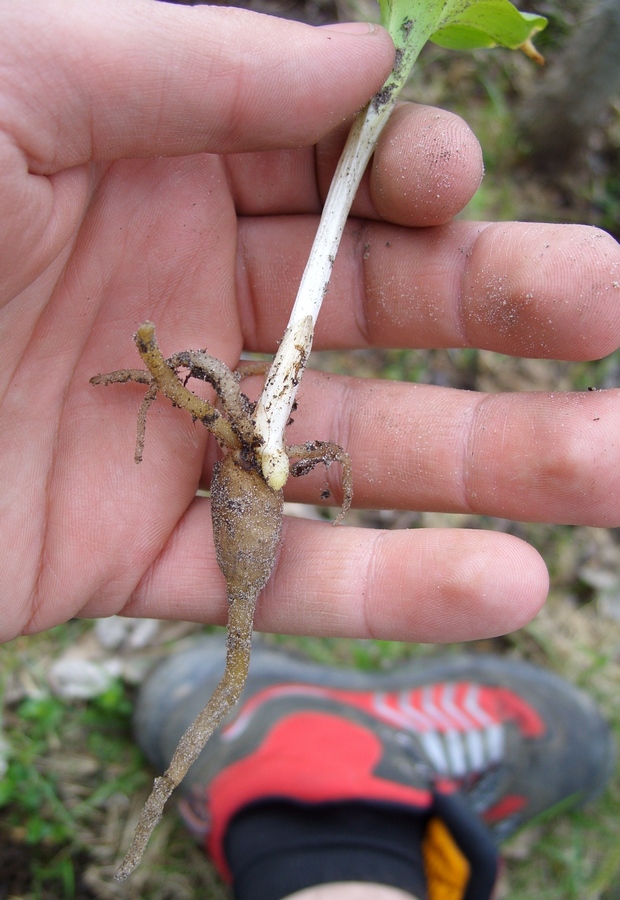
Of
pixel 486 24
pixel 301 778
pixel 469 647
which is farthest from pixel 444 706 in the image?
pixel 486 24

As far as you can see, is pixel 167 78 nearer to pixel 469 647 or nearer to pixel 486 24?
pixel 486 24

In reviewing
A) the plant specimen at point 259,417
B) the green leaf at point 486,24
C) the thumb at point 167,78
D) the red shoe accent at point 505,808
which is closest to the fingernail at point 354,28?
the thumb at point 167,78

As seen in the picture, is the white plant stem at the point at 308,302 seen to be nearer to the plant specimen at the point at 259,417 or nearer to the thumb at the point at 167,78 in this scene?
the plant specimen at the point at 259,417

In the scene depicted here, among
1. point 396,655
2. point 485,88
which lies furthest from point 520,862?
point 485,88

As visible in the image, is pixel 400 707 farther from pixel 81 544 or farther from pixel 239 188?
pixel 239 188

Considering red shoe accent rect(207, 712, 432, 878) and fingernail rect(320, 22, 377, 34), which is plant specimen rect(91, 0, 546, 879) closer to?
fingernail rect(320, 22, 377, 34)

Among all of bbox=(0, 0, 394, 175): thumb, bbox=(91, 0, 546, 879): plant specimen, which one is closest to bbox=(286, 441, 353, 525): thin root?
bbox=(91, 0, 546, 879): plant specimen

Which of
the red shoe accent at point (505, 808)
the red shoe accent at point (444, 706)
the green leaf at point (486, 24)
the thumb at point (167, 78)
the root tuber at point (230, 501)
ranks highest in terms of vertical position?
the green leaf at point (486, 24)
